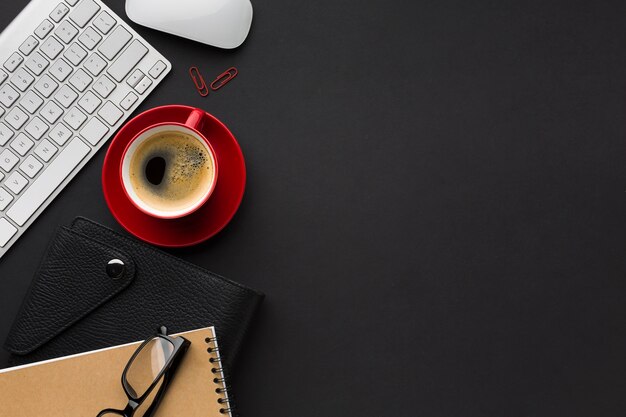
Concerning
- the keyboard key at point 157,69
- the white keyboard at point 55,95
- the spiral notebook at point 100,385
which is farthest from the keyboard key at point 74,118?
the spiral notebook at point 100,385

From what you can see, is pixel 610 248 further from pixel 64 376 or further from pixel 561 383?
pixel 64 376

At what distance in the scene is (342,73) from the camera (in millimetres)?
942

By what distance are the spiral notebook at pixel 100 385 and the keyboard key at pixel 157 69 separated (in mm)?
335

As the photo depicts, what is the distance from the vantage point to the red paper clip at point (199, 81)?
928 millimetres

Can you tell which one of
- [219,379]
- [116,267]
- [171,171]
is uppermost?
[171,171]

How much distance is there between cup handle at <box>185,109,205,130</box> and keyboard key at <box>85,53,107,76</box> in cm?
13

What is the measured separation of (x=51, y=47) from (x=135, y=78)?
0.36ft

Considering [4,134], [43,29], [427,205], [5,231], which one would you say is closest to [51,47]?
[43,29]

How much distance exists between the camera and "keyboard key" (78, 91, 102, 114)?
Result: 89cm

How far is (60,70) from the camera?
0.89 meters

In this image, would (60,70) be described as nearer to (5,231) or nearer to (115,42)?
(115,42)

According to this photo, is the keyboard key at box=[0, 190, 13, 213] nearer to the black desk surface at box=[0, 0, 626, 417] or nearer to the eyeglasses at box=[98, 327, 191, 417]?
the black desk surface at box=[0, 0, 626, 417]

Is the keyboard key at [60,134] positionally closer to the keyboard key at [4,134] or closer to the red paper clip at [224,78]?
the keyboard key at [4,134]

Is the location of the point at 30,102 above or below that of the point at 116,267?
above
